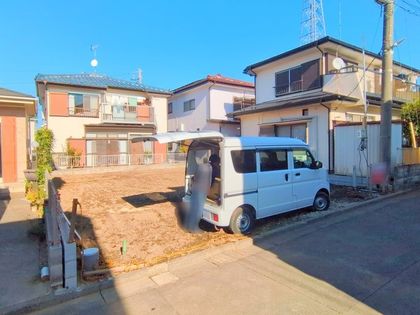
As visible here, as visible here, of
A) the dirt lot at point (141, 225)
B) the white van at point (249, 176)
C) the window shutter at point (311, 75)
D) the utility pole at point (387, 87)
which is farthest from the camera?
the window shutter at point (311, 75)

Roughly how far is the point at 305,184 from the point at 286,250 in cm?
220

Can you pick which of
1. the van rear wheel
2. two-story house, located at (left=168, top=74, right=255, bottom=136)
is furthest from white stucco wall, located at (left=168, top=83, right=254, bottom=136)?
the van rear wheel

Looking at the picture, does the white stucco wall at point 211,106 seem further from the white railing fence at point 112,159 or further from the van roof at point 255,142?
the van roof at point 255,142

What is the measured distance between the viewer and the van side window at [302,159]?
6.53 meters

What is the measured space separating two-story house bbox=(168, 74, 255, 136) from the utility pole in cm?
1367

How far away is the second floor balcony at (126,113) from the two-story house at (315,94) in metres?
9.22

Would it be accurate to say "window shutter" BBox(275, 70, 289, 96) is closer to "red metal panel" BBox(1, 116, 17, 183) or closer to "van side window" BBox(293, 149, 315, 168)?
"van side window" BBox(293, 149, 315, 168)

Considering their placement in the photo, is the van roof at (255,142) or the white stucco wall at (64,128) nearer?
the van roof at (255,142)

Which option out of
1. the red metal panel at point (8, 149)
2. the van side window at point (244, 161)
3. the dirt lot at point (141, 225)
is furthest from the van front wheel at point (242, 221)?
the red metal panel at point (8, 149)

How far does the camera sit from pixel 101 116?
2155cm

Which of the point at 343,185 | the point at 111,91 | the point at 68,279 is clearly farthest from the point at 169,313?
the point at 111,91

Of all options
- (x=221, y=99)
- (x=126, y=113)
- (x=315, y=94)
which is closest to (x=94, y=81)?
(x=126, y=113)

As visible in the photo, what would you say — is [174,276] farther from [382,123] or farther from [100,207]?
[382,123]

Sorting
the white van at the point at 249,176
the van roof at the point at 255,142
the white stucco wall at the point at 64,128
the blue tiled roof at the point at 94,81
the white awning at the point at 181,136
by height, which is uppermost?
the blue tiled roof at the point at 94,81
